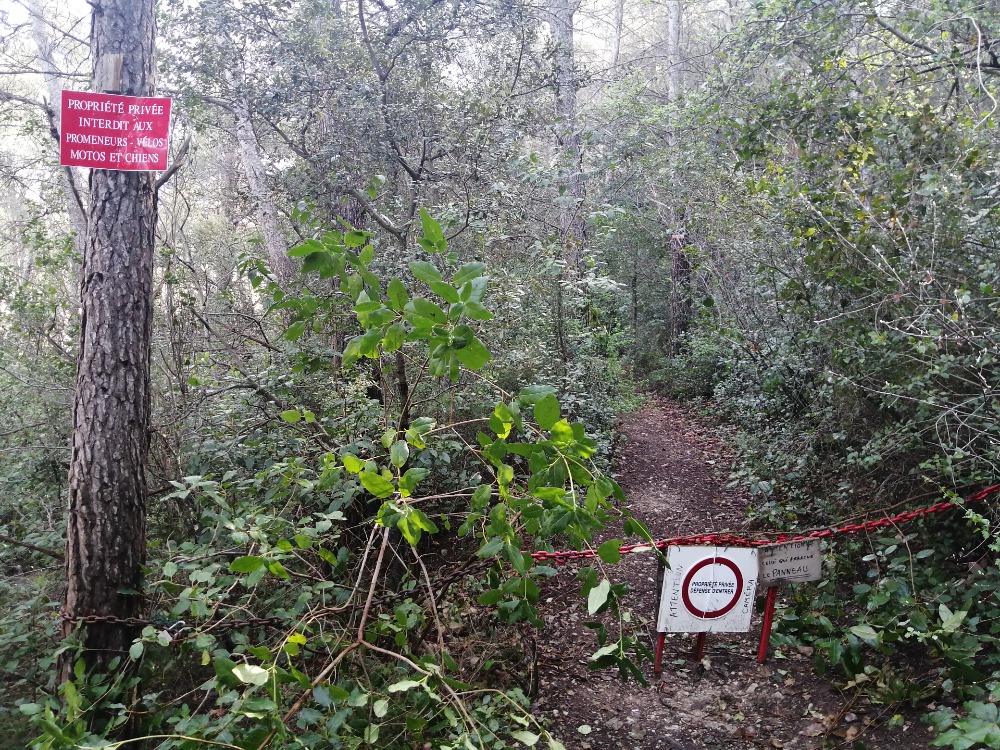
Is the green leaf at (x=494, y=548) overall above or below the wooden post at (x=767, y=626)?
above

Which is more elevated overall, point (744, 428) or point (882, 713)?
point (744, 428)

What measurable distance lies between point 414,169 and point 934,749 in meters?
6.37

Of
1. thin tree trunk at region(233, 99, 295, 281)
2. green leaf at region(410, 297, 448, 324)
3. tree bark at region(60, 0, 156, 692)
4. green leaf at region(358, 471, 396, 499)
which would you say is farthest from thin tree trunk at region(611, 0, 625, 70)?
green leaf at region(358, 471, 396, 499)

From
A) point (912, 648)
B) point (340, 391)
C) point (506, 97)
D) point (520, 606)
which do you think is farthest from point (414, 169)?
point (912, 648)

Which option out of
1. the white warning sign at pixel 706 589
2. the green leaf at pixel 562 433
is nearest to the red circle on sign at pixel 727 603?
the white warning sign at pixel 706 589

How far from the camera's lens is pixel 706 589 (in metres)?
4.04

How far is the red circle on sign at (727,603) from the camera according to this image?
13.1 feet

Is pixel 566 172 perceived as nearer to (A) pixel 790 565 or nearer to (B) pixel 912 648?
(A) pixel 790 565

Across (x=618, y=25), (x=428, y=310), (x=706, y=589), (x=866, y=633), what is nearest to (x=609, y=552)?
(x=428, y=310)

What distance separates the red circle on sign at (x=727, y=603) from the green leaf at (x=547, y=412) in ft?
8.26

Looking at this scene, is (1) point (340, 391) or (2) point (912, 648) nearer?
(2) point (912, 648)

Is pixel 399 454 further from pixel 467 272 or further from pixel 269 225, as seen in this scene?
pixel 269 225

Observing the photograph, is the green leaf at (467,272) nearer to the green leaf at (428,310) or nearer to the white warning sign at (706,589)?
the green leaf at (428,310)

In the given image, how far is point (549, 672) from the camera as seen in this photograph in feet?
14.9
